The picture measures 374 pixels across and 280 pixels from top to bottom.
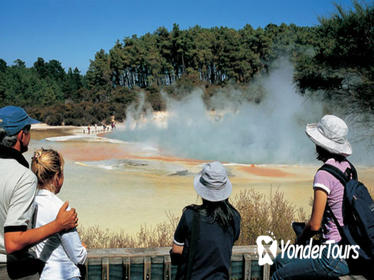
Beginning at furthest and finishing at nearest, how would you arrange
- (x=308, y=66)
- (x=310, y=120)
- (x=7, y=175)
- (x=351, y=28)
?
1. (x=310, y=120)
2. (x=308, y=66)
3. (x=351, y=28)
4. (x=7, y=175)

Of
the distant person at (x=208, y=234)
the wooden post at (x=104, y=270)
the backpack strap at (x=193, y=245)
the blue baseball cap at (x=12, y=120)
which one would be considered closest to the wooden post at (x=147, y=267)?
the wooden post at (x=104, y=270)

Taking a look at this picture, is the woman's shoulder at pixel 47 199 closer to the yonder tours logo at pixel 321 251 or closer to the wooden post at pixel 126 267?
the wooden post at pixel 126 267

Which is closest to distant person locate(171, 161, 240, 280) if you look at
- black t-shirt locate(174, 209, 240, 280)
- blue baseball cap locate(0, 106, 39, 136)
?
black t-shirt locate(174, 209, 240, 280)

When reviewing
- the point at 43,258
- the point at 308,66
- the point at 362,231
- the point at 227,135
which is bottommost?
the point at 227,135

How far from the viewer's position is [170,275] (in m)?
2.66

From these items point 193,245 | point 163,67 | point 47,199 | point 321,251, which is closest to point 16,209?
point 47,199

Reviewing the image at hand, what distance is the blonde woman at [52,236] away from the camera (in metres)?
1.97

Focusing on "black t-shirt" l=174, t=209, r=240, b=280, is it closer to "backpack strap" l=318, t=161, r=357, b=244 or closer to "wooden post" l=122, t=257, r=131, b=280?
"backpack strap" l=318, t=161, r=357, b=244

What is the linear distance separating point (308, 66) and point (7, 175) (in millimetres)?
14976

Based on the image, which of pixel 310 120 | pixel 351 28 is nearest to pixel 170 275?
pixel 351 28

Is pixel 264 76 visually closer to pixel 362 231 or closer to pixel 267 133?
pixel 267 133

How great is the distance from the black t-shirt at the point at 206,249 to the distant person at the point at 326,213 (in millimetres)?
436

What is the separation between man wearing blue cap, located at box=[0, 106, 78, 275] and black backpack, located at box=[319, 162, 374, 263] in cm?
145

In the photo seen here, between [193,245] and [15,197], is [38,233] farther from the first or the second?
[193,245]
